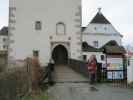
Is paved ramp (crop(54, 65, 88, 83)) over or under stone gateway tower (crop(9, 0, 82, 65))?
under

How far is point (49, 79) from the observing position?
65.4 ft

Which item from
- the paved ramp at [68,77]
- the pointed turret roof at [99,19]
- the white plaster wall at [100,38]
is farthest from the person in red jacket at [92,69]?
the pointed turret roof at [99,19]

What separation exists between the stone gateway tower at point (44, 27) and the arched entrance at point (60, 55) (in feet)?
3.72

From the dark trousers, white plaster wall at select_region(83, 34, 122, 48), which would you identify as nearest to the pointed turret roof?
Result: white plaster wall at select_region(83, 34, 122, 48)

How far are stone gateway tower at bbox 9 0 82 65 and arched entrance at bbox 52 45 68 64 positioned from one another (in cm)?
113

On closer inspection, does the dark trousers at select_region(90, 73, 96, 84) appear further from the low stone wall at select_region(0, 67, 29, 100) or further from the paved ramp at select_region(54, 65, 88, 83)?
the low stone wall at select_region(0, 67, 29, 100)

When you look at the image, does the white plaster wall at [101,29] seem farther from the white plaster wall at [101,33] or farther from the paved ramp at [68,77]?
the paved ramp at [68,77]

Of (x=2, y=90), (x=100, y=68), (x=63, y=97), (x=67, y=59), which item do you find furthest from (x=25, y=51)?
(x=2, y=90)

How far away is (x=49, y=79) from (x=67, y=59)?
2322cm

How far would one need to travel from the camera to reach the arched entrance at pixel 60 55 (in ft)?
144

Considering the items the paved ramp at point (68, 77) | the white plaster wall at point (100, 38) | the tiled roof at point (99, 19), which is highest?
the tiled roof at point (99, 19)

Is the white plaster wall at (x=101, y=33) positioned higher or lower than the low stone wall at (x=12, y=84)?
higher

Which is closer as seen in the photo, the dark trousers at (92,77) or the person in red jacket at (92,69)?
the person in red jacket at (92,69)

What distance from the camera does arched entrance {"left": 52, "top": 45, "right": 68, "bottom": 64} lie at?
43.9m
